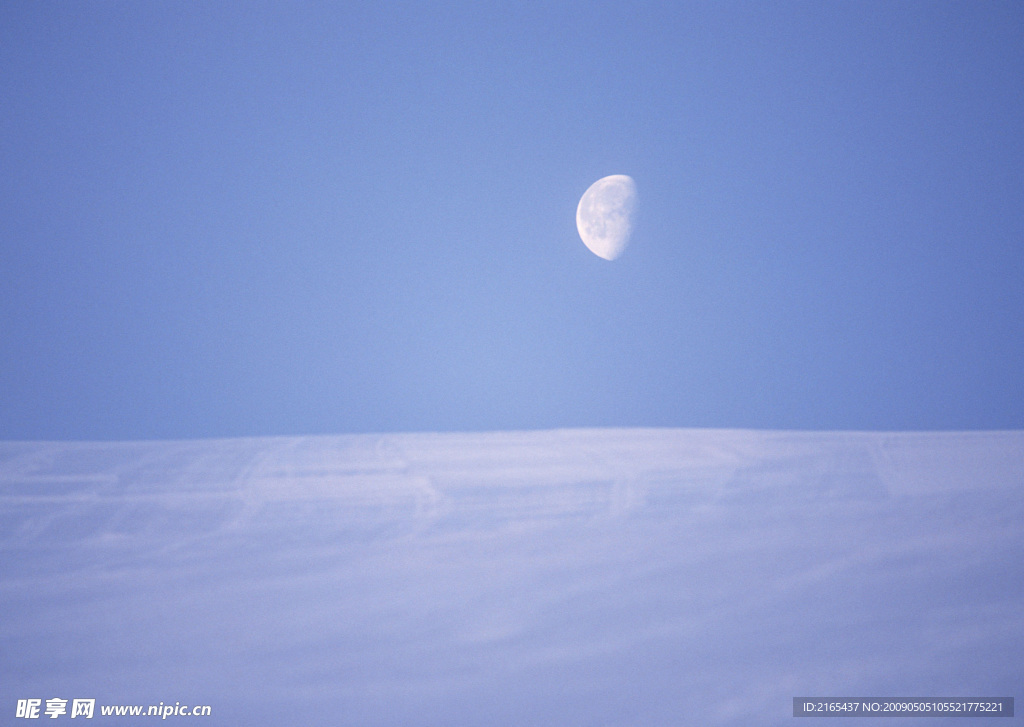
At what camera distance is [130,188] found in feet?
7.28

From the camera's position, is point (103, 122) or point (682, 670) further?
point (103, 122)

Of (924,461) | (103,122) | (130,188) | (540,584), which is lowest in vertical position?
(540,584)

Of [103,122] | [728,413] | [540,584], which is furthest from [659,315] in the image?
[103,122]

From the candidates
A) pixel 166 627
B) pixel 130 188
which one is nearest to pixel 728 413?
pixel 166 627

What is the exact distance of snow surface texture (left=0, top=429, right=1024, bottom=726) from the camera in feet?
2.48

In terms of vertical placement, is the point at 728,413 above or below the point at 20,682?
above

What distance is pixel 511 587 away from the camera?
104 cm

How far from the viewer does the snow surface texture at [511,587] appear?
2.48 ft

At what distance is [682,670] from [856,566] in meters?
0.55

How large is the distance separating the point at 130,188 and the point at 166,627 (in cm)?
199

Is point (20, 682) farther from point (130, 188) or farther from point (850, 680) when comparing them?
point (130, 188)

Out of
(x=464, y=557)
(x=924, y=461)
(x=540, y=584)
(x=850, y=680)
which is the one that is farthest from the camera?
(x=924, y=461)

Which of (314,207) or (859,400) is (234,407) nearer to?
(314,207)

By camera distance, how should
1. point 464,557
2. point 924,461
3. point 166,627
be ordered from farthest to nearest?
point 924,461 → point 464,557 → point 166,627
